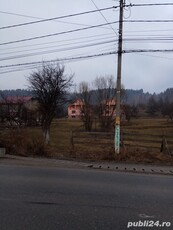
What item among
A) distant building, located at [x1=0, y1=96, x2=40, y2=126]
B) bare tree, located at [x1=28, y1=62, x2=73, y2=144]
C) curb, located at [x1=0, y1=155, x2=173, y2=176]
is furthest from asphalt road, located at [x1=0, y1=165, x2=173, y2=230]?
distant building, located at [x1=0, y1=96, x2=40, y2=126]

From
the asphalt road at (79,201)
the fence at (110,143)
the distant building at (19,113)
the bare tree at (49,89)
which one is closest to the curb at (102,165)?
the asphalt road at (79,201)

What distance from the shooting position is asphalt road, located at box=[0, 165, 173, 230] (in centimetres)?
748

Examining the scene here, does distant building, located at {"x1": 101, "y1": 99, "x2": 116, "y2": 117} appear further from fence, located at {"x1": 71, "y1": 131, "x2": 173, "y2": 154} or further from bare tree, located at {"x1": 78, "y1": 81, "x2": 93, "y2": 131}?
fence, located at {"x1": 71, "y1": 131, "x2": 173, "y2": 154}

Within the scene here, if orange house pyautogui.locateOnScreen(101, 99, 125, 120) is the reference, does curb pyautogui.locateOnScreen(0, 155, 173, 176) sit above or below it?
below

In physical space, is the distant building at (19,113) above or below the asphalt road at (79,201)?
above

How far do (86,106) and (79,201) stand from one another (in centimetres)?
6413

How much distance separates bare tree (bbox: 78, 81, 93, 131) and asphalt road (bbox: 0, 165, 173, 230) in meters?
55.6

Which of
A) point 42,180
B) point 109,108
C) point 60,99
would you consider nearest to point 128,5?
point 42,180

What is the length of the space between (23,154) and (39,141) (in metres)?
1.22

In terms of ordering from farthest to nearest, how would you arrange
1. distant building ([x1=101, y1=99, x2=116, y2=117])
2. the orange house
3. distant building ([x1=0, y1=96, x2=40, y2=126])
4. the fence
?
1. the orange house
2. distant building ([x1=101, y1=99, x2=116, y2=117])
3. distant building ([x1=0, y1=96, x2=40, y2=126])
4. the fence

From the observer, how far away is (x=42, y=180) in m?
12.2

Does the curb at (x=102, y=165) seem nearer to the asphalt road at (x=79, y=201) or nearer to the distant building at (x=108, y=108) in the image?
the asphalt road at (x=79, y=201)

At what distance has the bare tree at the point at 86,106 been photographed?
69938 mm

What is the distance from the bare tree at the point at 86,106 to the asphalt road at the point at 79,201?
5560 cm
